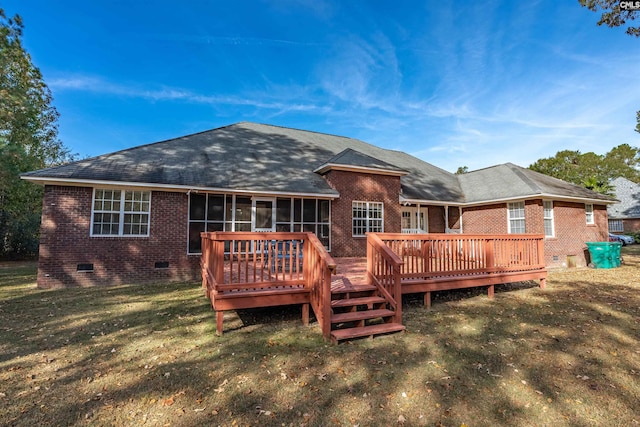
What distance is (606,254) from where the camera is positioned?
12.2 metres

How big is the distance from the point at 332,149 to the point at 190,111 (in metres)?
10.4

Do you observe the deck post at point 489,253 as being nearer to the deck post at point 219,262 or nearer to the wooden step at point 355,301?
the wooden step at point 355,301

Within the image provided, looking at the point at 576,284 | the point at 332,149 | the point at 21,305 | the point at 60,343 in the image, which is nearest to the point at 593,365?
the point at 576,284

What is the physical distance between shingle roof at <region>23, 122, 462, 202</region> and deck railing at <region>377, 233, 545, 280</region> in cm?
507

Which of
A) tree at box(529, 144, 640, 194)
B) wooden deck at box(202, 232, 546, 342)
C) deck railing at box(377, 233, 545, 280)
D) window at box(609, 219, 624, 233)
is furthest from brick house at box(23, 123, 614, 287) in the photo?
tree at box(529, 144, 640, 194)

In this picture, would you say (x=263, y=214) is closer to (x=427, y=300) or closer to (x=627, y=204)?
(x=427, y=300)

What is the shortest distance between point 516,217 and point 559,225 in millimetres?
1764

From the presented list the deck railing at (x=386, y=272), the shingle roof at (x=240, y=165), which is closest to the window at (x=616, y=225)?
the shingle roof at (x=240, y=165)

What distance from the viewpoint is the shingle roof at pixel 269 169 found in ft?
31.4

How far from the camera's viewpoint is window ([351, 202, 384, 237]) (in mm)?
11953

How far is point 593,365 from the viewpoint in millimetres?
3922

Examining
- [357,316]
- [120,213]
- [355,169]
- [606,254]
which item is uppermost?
[355,169]

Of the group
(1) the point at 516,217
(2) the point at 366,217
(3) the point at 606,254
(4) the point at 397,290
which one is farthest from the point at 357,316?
(3) the point at 606,254

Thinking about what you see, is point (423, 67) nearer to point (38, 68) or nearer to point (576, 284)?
point (576, 284)
